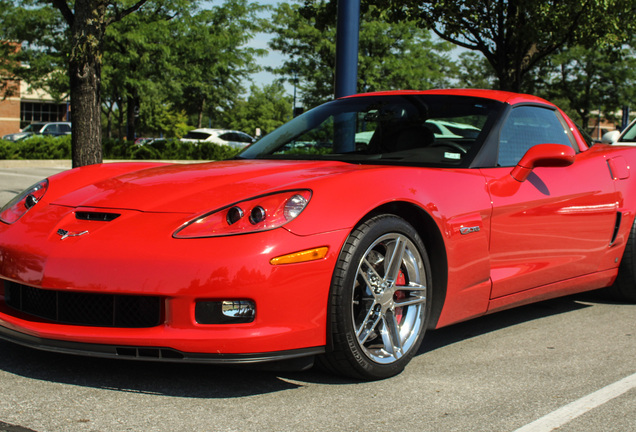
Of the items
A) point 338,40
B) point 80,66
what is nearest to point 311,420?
point 338,40

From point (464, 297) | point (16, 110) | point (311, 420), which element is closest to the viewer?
point (311, 420)

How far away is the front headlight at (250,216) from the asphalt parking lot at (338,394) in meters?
0.65

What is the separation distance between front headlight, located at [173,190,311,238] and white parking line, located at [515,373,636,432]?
3.93 feet

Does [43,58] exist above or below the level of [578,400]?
above

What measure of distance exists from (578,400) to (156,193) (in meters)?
2.01

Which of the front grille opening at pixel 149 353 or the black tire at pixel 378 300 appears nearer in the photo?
the front grille opening at pixel 149 353

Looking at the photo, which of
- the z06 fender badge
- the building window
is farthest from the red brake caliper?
the building window

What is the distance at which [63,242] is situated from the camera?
304cm

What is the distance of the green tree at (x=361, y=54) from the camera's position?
1426 inches

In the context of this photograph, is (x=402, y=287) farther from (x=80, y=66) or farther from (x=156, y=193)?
(x=80, y=66)

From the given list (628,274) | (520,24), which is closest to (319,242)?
(628,274)

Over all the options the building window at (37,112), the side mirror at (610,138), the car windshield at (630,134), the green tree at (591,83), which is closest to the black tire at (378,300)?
the side mirror at (610,138)

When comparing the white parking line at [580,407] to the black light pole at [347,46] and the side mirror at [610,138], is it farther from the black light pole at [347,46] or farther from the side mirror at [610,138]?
Result: the side mirror at [610,138]

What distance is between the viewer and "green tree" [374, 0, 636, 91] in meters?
13.5
